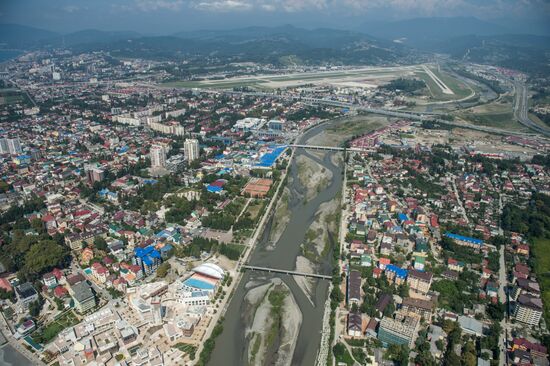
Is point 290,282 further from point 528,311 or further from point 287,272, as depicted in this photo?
point 528,311

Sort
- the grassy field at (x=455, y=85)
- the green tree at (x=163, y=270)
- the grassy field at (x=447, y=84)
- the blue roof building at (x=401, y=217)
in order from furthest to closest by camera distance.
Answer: the grassy field at (x=455, y=85), the grassy field at (x=447, y=84), the blue roof building at (x=401, y=217), the green tree at (x=163, y=270)

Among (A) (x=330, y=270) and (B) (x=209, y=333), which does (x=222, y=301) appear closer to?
(B) (x=209, y=333)

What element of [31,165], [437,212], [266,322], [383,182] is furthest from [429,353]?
[31,165]

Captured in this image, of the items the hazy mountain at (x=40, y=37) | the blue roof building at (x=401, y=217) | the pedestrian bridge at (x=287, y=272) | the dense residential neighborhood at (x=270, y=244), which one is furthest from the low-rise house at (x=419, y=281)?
the hazy mountain at (x=40, y=37)

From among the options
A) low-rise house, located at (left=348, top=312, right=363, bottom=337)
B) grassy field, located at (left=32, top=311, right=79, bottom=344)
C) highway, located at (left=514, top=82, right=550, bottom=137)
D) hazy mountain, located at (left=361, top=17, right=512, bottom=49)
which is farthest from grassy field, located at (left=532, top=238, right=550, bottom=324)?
hazy mountain, located at (left=361, top=17, right=512, bottom=49)

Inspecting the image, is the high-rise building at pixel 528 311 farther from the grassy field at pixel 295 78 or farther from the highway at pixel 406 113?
the grassy field at pixel 295 78

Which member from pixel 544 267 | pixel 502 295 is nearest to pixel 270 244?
pixel 502 295

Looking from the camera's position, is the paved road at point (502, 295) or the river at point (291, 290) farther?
the river at point (291, 290)

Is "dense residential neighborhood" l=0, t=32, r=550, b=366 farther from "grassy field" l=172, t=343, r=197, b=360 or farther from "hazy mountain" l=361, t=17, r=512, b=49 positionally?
"hazy mountain" l=361, t=17, r=512, b=49
